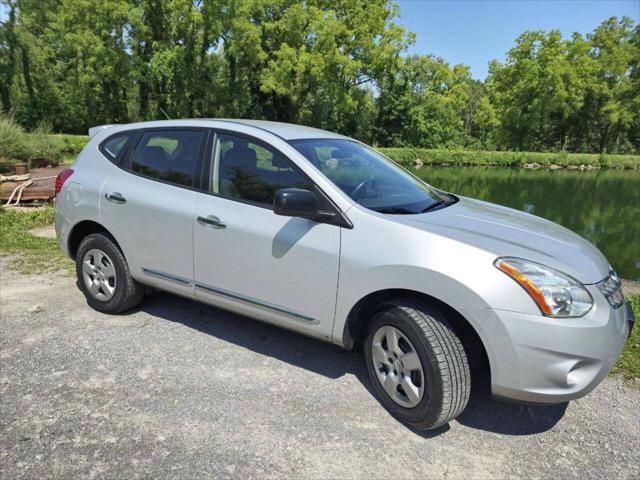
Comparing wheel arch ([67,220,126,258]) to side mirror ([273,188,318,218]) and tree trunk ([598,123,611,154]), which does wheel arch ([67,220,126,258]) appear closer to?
side mirror ([273,188,318,218])

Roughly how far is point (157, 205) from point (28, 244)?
13.7ft

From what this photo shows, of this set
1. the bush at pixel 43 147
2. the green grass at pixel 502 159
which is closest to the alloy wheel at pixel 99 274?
the bush at pixel 43 147

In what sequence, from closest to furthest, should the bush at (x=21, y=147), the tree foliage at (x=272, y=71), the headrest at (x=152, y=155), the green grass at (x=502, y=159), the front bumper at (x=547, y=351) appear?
1. the front bumper at (x=547, y=351)
2. the headrest at (x=152, y=155)
3. the bush at (x=21, y=147)
4. the tree foliage at (x=272, y=71)
5. the green grass at (x=502, y=159)

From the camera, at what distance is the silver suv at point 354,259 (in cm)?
254

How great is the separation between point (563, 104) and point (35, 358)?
57371 mm

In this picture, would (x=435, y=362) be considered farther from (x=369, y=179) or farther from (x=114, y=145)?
(x=114, y=145)

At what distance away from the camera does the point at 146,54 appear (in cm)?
3691

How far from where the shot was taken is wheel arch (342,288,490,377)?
9.20 feet

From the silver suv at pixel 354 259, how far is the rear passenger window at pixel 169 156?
1 cm

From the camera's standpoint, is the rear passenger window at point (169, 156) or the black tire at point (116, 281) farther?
the black tire at point (116, 281)

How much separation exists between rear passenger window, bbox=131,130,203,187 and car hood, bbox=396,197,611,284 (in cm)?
179

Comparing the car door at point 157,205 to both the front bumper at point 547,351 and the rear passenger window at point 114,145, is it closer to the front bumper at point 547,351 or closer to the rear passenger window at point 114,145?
the rear passenger window at point 114,145

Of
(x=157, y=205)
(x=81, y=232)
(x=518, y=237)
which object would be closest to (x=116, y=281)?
(x=81, y=232)

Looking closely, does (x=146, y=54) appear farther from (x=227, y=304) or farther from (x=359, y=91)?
(x=227, y=304)
